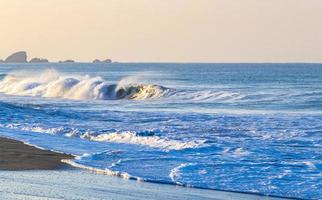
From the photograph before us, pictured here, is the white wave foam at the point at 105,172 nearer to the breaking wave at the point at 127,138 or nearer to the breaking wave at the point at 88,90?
the breaking wave at the point at 127,138

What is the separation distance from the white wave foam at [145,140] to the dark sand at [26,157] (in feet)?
10.4

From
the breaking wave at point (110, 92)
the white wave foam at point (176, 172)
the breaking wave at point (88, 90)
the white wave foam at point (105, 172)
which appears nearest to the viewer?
the white wave foam at point (176, 172)

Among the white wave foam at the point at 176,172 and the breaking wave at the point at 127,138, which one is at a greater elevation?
the white wave foam at the point at 176,172

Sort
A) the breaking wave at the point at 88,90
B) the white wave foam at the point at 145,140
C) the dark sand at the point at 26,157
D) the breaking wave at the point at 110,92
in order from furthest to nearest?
the breaking wave at the point at 88,90, the breaking wave at the point at 110,92, the white wave foam at the point at 145,140, the dark sand at the point at 26,157

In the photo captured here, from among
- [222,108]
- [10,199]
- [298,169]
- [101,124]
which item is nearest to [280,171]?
[298,169]

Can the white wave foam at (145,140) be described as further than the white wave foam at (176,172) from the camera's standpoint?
Yes

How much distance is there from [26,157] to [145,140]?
16.8ft

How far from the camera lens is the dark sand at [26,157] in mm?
16359

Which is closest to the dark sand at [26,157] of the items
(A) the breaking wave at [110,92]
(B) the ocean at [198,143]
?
(B) the ocean at [198,143]

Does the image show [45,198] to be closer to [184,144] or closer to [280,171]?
[280,171]

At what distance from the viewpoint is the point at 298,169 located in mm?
16109

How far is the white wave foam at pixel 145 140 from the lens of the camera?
67.6 feet

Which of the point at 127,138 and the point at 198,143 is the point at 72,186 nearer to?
the point at 198,143

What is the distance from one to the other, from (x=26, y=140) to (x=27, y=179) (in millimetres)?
7930
